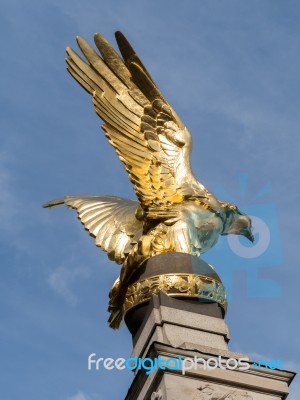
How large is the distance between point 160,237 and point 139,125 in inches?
105

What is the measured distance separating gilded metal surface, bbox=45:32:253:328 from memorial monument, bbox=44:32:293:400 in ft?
0.06

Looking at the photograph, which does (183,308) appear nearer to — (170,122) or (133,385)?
(133,385)

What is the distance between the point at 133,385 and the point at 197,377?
1.16m

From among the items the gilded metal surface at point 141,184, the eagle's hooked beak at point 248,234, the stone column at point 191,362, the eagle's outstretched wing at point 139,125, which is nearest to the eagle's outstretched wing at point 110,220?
the gilded metal surface at point 141,184

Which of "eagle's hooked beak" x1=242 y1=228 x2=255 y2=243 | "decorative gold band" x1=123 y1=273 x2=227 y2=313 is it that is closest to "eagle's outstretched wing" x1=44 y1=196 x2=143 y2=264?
"decorative gold band" x1=123 y1=273 x2=227 y2=313

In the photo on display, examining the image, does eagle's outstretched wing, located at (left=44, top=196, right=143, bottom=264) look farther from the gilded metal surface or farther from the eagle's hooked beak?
the eagle's hooked beak

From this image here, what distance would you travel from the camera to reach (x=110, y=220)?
1781 cm

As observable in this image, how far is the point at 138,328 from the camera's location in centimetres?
1519

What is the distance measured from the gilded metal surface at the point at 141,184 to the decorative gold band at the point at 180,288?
1.92 feet

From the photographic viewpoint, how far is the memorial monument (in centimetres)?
1355

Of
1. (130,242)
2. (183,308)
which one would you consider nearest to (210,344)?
(183,308)

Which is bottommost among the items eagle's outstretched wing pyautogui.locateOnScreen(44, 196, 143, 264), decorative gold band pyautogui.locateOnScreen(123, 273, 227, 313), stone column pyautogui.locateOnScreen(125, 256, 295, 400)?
stone column pyautogui.locateOnScreen(125, 256, 295, 400)

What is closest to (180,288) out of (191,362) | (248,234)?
(191,362)

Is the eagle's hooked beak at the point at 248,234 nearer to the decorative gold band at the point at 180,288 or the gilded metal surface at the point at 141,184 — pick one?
the gilded metal surface at the point at 141,184
